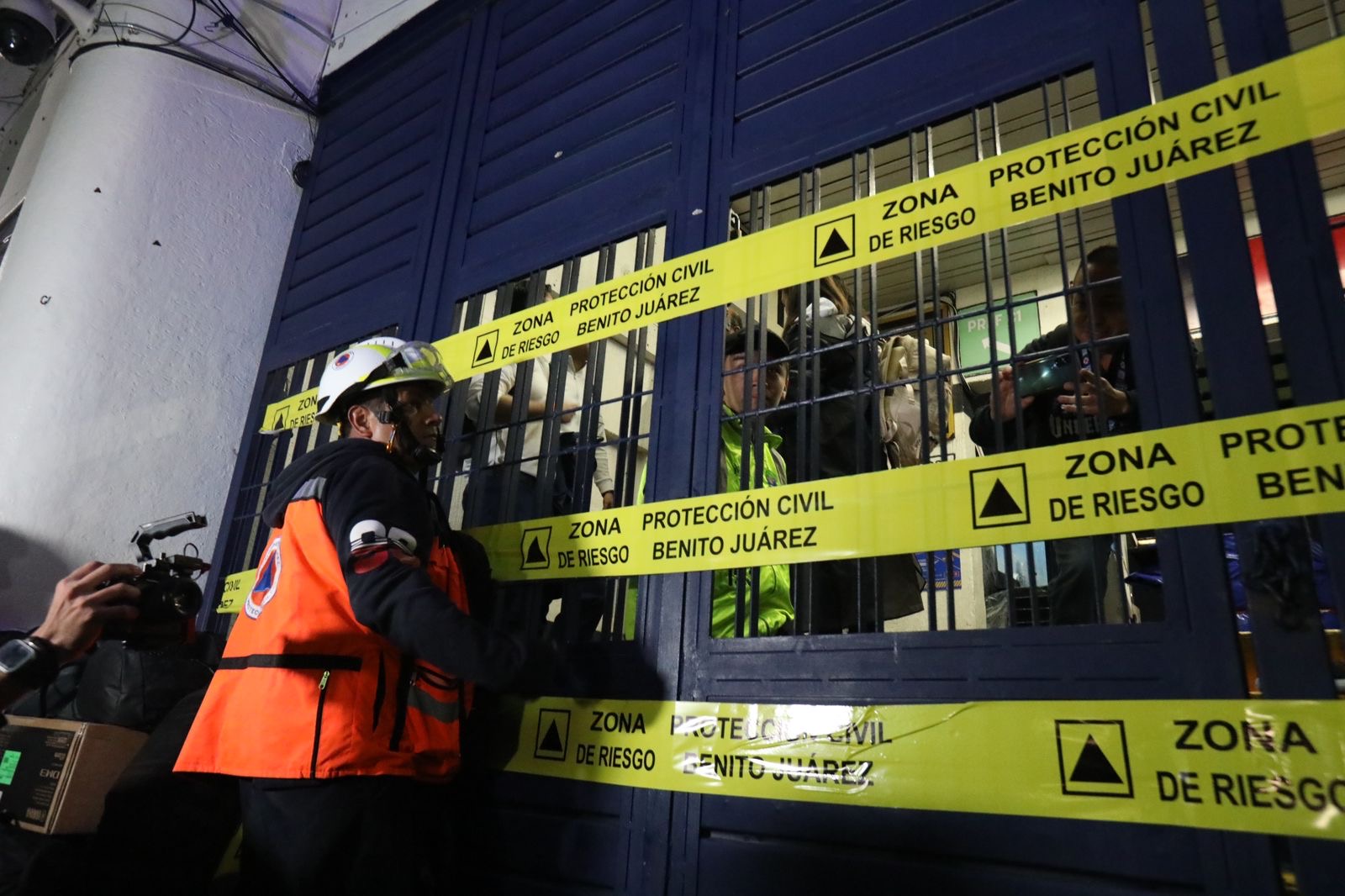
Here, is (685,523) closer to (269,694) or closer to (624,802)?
(624,802)

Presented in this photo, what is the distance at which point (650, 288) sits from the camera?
7.69 feet

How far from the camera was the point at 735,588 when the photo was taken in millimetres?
2023

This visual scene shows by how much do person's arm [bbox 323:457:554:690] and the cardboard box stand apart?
1.05m

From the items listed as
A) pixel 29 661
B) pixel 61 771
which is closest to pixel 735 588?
pixel 29 661

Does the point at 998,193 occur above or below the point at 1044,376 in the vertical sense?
above

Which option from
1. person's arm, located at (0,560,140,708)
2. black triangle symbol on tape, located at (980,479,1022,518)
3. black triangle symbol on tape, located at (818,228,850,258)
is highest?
black triangle symbol on tape, located at (818,228,850,258)

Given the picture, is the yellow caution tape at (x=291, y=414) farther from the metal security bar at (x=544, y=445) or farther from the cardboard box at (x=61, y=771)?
the cardboard box at (x=61, y=771)

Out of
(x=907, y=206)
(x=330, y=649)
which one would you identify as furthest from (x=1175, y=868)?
(x=330, y=649)

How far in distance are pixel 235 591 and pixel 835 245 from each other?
2417 mm

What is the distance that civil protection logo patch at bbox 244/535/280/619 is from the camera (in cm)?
192

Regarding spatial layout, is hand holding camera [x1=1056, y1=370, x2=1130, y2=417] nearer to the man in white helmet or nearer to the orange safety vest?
the man in white helmet

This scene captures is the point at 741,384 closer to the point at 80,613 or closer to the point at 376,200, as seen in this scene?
Result: the point at 80,613

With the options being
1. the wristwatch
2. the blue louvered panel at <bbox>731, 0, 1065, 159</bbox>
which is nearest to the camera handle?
the wristwatch

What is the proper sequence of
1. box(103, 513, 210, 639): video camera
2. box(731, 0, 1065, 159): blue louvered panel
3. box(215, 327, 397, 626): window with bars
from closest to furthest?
box(731, 0, 1065, 159): blue louvered panel → box(103, 513, 210, 639): video camera → box(215, 327, 397, 626): window with bars
